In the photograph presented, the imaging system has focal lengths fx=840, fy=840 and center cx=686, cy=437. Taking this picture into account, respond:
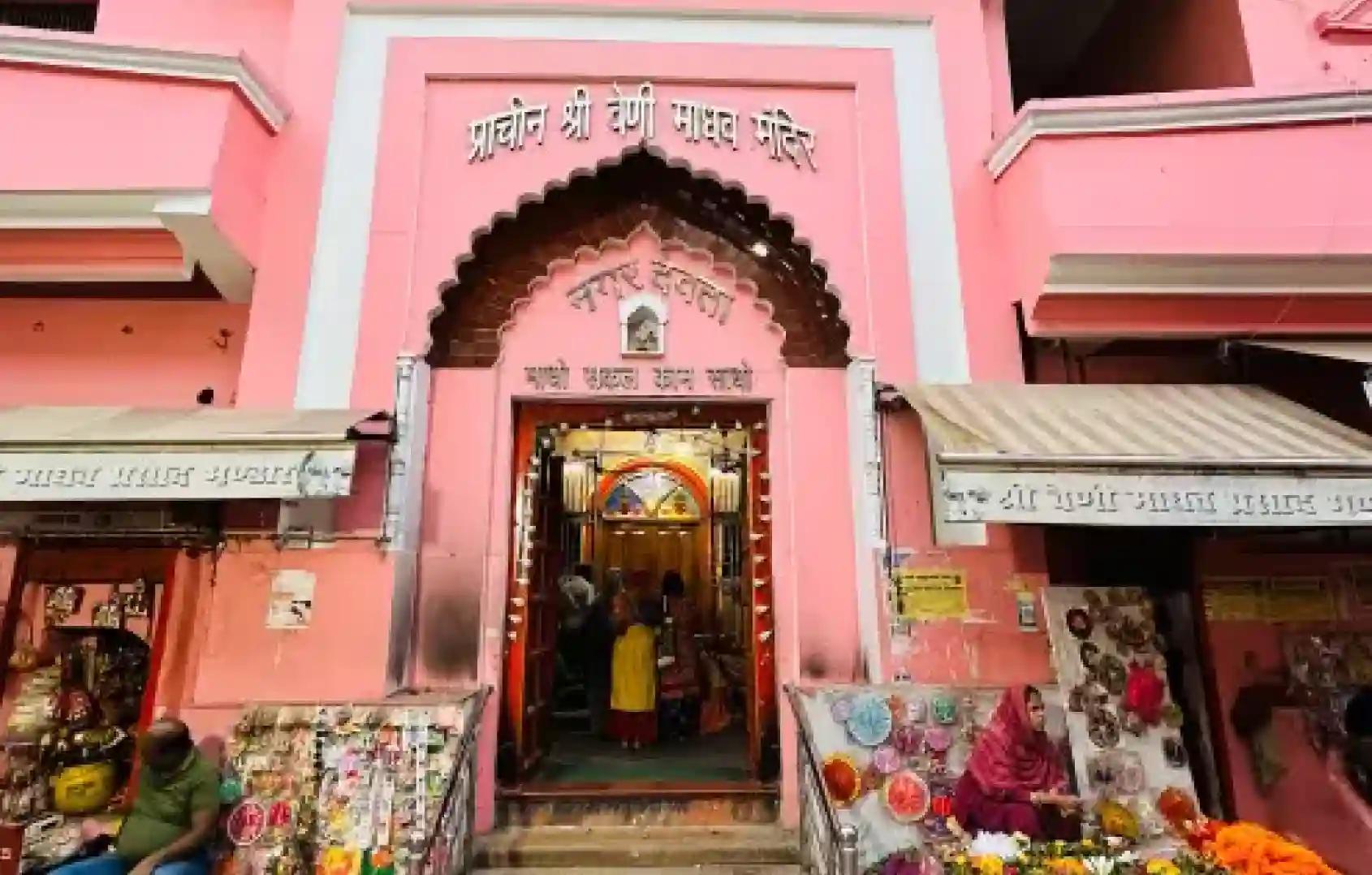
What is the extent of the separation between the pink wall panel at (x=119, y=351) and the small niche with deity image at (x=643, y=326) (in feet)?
9.15

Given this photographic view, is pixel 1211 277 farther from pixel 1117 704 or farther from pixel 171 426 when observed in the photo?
pixel 171 426

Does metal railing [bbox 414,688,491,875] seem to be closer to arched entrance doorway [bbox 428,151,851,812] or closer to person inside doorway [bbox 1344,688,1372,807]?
arched entrance doorway [bbox 428,151,851,812]

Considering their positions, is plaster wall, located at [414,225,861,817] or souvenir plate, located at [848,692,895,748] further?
plaster wall, located at [414,225,861,817]

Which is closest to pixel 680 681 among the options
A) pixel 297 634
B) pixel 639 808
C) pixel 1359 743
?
pixel 639 808

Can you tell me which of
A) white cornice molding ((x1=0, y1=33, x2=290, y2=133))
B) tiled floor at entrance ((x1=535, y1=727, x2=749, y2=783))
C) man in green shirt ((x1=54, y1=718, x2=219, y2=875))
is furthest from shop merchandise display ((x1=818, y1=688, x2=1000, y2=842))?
white cornice molding ((x1=0, y1=33, x2=290, y2=133))

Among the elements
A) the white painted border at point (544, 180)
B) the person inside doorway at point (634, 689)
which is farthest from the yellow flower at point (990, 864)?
the person inside doorway at point (634, 689)

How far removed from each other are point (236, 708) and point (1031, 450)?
4772mm

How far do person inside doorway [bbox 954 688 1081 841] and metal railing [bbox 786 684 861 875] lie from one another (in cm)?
77

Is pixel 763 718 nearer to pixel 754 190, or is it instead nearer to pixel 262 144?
pixel 754 190

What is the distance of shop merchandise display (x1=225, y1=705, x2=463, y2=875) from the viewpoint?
4520 mm

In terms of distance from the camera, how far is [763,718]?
5.59 m

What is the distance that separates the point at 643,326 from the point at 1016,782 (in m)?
3.70

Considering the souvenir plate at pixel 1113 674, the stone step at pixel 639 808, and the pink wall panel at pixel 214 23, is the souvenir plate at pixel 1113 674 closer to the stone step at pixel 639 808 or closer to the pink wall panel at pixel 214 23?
the stone step at pixel 639 808

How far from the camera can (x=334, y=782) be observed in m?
4.69
